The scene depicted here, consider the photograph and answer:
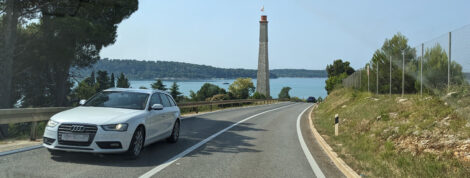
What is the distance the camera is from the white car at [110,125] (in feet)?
23.4

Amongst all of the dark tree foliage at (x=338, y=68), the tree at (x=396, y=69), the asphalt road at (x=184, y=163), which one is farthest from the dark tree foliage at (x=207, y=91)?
the asphalt road at (x=184, y=163)

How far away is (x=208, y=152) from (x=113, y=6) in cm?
1674

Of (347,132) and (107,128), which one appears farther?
(347,132)

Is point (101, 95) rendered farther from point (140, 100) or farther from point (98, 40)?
point (98, 40)

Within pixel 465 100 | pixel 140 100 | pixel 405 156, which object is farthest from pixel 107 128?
pixel 465 100

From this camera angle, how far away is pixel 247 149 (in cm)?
985

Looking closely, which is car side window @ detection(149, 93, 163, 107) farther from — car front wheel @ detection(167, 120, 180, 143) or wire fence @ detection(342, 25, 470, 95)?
wire fence @ detection(342, 25, 470, 95)

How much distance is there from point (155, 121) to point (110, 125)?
175 cm

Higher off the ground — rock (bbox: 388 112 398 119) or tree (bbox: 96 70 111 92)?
tree (bbox: 96 70 111 92)

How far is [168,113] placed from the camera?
394 inches

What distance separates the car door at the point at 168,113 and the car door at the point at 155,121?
0.25 meters

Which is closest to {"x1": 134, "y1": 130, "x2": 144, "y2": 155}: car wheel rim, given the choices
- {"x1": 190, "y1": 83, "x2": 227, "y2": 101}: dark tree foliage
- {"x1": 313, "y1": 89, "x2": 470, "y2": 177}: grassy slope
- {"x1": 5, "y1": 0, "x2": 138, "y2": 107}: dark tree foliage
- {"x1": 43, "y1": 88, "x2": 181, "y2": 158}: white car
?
{"x1": 43, "y1": 88, "x2": 181, "y2": 158}: white car

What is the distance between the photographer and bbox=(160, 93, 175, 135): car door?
984 cm

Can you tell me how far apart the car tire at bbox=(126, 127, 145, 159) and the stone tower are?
260ft
